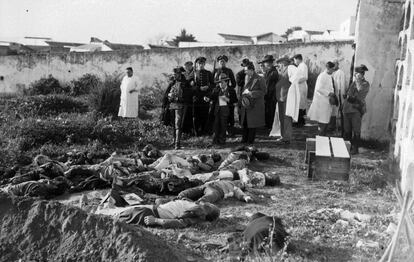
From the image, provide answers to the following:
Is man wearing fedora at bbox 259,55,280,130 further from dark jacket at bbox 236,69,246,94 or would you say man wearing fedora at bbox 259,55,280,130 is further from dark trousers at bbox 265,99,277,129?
dark jacket at bbox 236,69,246,94

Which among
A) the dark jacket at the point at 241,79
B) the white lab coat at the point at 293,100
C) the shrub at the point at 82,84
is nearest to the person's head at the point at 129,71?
the dark jacket at the point at 241,79

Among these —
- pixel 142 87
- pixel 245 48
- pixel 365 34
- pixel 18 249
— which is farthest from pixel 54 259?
pixel 142 87

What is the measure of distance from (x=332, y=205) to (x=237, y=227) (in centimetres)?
138

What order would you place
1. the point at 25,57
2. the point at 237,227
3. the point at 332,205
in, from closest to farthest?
the point at 237,227, the point at 332,205, the point at 25,57

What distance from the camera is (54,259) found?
3.82 meters

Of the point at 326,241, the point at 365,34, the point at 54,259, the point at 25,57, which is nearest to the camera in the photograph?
the point at 54,259

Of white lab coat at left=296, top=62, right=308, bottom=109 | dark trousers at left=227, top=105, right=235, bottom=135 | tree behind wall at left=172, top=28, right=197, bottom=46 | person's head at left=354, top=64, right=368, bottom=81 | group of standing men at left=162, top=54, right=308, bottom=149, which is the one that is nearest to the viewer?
person's head at left=354, top=64, right=368, bottom=81

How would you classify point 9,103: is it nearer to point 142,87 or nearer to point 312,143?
point 142,87

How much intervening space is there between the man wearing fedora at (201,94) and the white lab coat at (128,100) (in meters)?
2.41

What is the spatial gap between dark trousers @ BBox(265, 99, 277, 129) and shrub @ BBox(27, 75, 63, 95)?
9082 mm

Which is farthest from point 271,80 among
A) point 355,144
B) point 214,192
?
point 214,192

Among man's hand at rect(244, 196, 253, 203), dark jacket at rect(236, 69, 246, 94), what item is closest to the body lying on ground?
man's hand at rect(244, 196, 253, 203)

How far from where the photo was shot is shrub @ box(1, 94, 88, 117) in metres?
12.4

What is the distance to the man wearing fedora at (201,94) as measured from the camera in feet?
32.7
